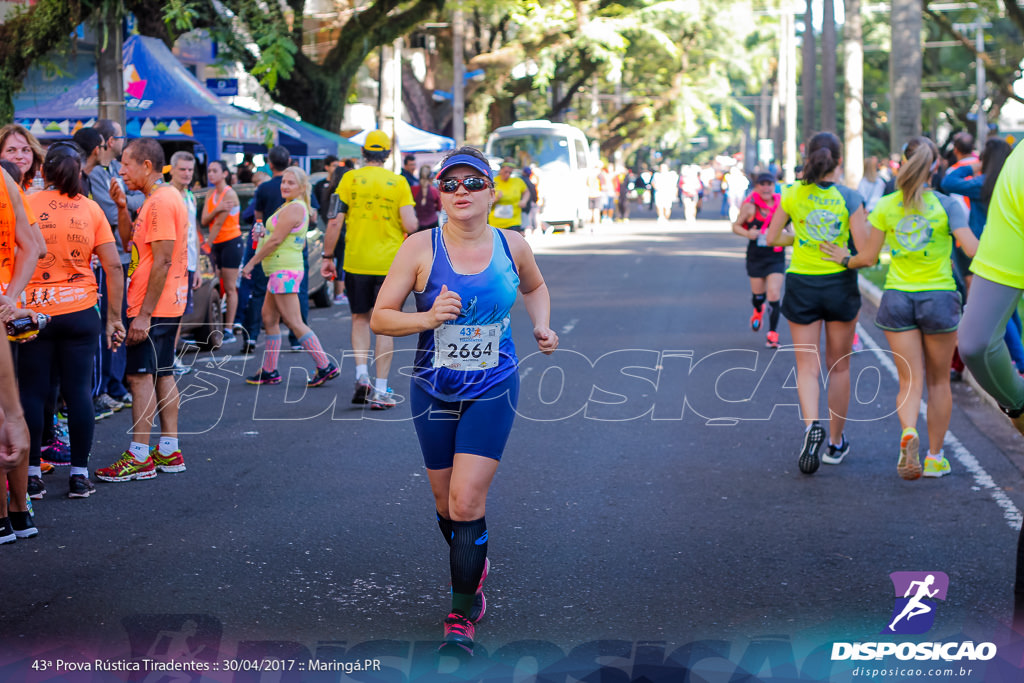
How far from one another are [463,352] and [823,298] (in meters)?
3.53

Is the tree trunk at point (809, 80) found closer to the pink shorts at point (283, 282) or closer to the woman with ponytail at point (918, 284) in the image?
the pink shorts at point (283, 282)

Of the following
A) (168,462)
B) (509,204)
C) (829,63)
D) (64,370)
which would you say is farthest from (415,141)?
(64,370)

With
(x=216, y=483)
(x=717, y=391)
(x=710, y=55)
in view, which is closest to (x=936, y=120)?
(x=710, y=55)

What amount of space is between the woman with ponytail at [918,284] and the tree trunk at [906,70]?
15.5 meters

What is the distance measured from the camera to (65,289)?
22.3 ft

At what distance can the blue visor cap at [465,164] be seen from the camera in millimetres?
4797

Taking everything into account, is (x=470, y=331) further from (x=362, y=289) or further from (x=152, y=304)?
(x=362, y=289)

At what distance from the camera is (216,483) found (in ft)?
24.7

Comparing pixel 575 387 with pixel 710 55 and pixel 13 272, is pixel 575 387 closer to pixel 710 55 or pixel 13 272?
pixel 13 272

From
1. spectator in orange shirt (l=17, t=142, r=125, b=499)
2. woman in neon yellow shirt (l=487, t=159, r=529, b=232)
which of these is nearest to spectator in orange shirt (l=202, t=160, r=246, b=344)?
woman in neon yellow shirt (l=487, t=159, r=529, b=232)

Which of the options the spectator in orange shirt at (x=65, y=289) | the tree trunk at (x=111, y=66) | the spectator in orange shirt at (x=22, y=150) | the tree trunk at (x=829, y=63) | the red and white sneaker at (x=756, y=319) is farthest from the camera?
the tree trunk at (x=829, y=63)

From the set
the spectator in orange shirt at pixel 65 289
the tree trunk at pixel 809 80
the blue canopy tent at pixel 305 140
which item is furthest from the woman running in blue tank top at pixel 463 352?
the tree trunk at pixel 809 80

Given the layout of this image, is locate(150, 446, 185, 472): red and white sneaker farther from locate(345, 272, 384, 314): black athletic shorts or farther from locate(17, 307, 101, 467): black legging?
locate(345, 272, 384, 314): black athletic shorts

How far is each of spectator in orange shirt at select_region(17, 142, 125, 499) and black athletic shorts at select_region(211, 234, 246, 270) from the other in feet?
19.4
